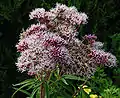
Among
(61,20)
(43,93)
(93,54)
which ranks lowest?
(43,93)

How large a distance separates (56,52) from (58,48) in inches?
2.1

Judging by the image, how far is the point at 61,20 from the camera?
12.3 ft

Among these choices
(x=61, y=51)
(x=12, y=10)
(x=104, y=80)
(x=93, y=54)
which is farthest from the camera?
(x=104, y=80)

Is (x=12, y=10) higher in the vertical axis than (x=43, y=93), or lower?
higher

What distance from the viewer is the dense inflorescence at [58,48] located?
Answer: 134 inches

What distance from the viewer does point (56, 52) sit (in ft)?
11.1

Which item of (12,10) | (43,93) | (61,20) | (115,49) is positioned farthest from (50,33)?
(115,49)

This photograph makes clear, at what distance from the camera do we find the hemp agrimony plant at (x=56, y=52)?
11.2 ft

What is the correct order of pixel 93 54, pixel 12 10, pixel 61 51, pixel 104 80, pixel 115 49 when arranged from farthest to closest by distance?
pixel 115 49 < pixel 104 80 < pixel 12 10 < pixel 93 54 < pixel 61 51

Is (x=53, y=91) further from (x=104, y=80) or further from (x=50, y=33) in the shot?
(x=104, y=80)

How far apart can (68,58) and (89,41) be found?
439 mm

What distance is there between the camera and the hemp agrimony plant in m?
3.41

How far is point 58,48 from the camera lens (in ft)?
11.2

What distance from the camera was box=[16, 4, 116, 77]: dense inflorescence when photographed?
3402 millimetres
